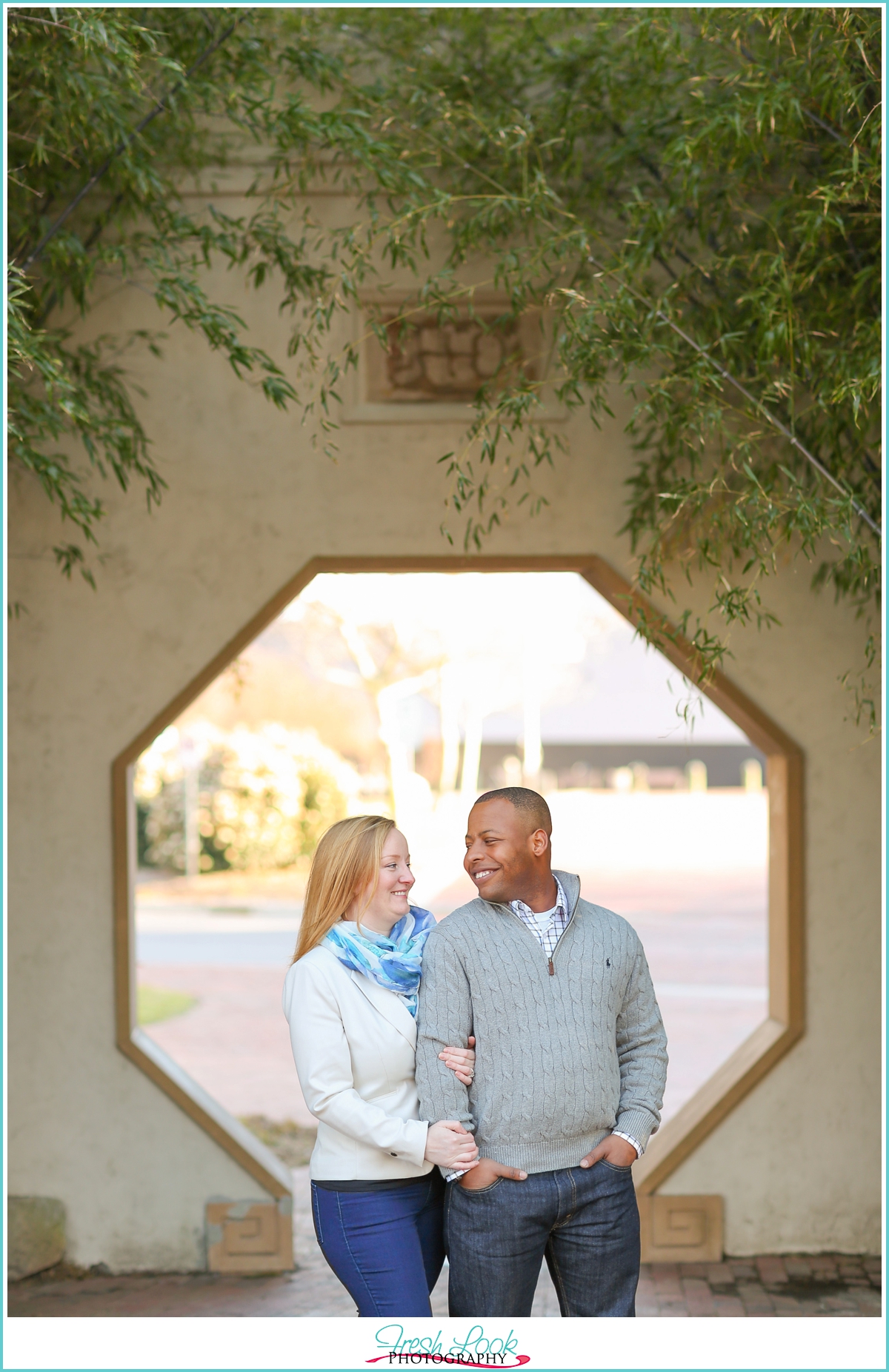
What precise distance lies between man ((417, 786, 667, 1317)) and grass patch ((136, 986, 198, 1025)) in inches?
325

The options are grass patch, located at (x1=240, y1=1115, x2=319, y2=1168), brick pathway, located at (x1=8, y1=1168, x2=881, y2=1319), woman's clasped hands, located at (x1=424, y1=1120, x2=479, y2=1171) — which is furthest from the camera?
grass patch, located at (x1=240, y1=1115, x2=319, y2=1168)

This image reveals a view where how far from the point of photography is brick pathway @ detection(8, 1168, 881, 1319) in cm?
400

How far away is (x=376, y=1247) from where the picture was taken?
223 cm

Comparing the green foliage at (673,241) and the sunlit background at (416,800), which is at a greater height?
the green foliage at (673,241)

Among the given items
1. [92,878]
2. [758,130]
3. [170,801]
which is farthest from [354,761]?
[758,130]

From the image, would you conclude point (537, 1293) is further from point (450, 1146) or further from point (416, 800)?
point (416, 800)

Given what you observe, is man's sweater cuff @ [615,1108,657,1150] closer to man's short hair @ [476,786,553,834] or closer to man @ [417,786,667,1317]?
man @ [417,786,667,1317]

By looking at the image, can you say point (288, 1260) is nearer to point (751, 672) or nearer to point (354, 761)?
point (751, 672)

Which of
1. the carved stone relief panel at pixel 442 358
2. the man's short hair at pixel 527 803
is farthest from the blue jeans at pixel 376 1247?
the carved stone relief panel at pixel 442 358

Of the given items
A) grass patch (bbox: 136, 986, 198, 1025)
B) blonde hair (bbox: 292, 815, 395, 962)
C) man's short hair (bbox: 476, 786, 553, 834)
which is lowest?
grass patch (bbox: 136, 986, 198, 1025)

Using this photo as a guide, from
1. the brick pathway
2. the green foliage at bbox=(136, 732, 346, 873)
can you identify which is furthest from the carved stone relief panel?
the green foliage at bbox=(136, 732, 346, 873)

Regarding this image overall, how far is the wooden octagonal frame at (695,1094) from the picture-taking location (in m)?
4.34

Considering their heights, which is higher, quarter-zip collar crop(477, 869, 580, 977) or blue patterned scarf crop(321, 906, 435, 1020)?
quarter-zip collar crop(477, 869, 580, 977)

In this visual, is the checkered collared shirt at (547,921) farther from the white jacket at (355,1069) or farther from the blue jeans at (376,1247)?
the blue jeans at (376,1247)
